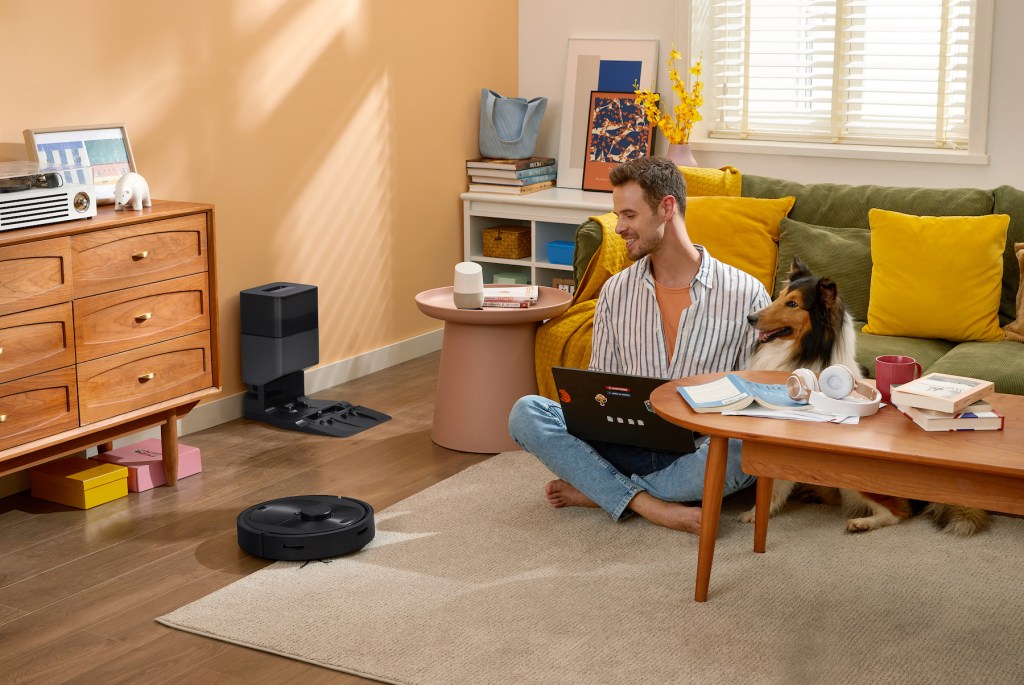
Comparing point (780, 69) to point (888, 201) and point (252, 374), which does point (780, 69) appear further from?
point (252, 374)

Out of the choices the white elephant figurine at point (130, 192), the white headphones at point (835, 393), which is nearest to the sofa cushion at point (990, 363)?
the white headphones at point (835, 393)

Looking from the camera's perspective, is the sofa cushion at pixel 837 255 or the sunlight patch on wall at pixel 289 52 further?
the sunlight patch on wall at pixel 289 52

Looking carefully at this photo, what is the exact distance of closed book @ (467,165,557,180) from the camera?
220 inches

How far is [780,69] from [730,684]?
3.62 metres

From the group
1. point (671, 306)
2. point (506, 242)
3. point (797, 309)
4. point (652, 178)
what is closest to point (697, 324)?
point (671, 306)

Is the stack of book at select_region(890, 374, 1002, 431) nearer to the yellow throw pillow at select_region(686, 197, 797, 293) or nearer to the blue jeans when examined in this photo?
the blue jeans

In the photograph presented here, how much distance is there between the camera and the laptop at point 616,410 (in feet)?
10.2

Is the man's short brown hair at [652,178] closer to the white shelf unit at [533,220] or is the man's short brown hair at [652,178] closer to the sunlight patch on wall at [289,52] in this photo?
the sunlight patch on wall at [289,52]

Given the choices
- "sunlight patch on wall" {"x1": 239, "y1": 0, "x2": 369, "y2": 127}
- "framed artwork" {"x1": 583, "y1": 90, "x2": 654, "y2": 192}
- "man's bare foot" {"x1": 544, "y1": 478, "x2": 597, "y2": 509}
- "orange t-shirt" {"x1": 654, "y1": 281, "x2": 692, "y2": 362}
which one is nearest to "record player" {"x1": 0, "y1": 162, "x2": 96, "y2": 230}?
"sunlight patch on wall" {"x1": 239, "y1": 0, "x2": 369, "y2": 127}

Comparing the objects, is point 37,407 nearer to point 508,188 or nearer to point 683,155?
point 508,188

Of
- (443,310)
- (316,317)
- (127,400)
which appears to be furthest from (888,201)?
(127,400)

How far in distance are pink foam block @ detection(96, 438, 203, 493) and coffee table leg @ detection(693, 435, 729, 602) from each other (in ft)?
6.08

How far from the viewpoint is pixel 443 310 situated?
4035 millimetres

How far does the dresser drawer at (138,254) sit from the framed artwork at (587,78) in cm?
248
